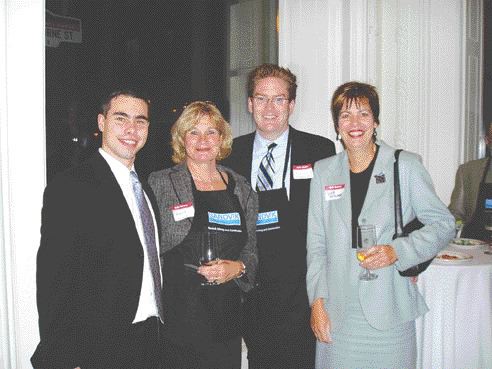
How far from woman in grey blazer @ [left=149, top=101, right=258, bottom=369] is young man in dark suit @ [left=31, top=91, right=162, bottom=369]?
134 millimetres

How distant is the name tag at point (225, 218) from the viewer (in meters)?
2.11

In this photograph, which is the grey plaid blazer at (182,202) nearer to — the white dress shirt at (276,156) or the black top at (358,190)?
the white dress shirt at (276,156)

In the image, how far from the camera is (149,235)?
6.02ft

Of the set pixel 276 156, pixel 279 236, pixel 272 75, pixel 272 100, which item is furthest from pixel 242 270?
pixel 272 75

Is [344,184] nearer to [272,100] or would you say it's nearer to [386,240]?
[386,240]

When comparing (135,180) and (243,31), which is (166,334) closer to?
(135,180)

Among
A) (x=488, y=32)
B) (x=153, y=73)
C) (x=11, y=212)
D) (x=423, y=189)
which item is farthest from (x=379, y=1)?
(x=488, y=32)

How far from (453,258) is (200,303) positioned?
176 centimetres

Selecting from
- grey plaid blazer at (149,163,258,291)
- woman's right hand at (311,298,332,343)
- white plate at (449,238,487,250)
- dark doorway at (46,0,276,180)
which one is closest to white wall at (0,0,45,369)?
dark doorway at (46,0,276,180)

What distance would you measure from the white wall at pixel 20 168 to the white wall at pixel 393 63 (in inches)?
89.1

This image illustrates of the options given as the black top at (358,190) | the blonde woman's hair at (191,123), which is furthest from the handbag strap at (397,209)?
the blonde woman's hair at (191,123)

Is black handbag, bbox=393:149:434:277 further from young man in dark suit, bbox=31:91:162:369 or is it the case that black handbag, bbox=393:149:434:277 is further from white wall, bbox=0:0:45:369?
white wall, bbox=0:0:45:369

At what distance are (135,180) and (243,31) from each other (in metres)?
2.83

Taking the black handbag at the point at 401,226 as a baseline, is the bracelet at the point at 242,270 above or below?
below
